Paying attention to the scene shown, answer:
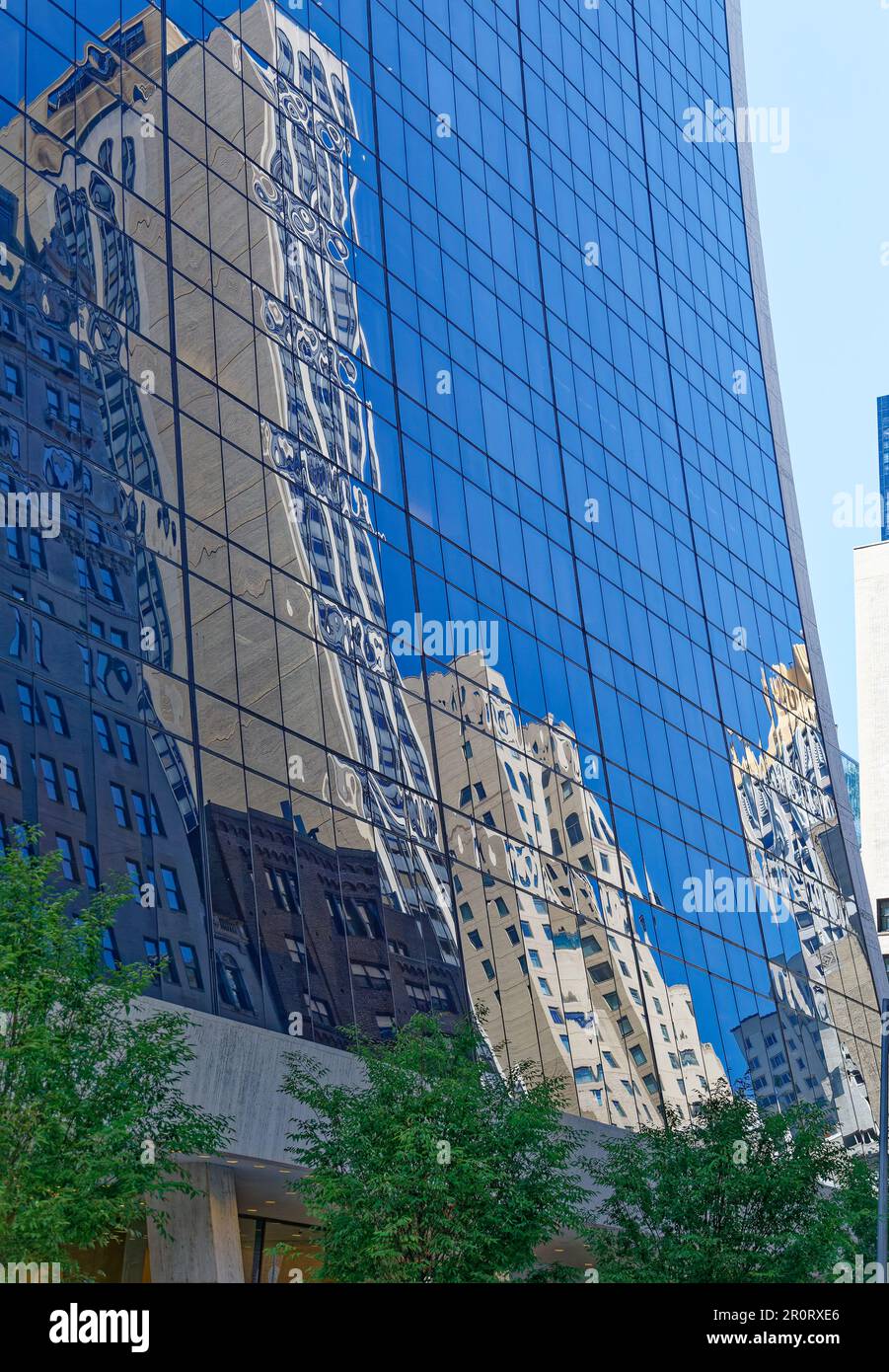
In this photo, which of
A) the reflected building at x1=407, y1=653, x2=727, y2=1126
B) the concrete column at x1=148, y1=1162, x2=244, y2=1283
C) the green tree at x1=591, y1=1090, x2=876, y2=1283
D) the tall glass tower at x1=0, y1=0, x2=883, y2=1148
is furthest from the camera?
the reflected building at x1=407, y1=653, x2=727, y2=1126

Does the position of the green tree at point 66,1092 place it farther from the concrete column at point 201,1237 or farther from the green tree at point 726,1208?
the green tree at point 726,1208

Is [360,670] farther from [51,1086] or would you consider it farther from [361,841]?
[51,1086]

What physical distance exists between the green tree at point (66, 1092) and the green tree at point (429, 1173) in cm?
374

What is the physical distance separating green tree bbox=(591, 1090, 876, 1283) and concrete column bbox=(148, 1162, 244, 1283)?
252 inches

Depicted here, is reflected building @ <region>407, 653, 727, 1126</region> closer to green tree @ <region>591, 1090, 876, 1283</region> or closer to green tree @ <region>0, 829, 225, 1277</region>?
green tree @ <region>591, 1090, 876, 1283</region>

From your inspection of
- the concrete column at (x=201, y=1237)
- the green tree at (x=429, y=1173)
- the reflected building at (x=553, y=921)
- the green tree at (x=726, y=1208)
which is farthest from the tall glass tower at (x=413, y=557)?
the green tree at (x=726, y=1208)

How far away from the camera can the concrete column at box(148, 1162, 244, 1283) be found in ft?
83.5

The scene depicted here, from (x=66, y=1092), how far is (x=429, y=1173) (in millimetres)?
7281

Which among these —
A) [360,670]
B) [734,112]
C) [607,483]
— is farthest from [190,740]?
[734,112]

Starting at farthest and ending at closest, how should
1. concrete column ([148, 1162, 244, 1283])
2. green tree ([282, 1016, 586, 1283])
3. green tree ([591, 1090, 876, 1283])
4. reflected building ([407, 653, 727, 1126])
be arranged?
reflected building ([407, 653, 727, 1126]) < green tree ([591, 1090, 876, 1283]) < concrete column ([148, 1162, 244, 1283]) < green tree ([282, 1016, 586, 1283])

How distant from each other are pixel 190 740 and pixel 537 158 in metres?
33.2

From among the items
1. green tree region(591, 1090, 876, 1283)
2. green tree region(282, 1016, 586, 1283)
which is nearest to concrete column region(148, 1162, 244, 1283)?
green tree region(282, 1016, 586, 1283)

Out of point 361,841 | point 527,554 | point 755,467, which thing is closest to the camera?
point 361,841

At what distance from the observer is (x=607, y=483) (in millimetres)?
52812
